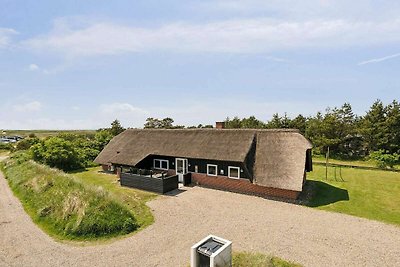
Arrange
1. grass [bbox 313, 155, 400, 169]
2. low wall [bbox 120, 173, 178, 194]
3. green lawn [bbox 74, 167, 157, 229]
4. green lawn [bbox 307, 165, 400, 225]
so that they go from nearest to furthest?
green lawn [bbox 74, 167, 157, 229], green lawn [bbox 307, 165, 400, 225], low wall [bbox 120, 173, 178, 194], grass [bbox 313, 155, 400, 169]

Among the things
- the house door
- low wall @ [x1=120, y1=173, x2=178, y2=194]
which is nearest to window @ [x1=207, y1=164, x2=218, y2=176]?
the house door

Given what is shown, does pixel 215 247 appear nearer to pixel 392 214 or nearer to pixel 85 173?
pixel 392 214

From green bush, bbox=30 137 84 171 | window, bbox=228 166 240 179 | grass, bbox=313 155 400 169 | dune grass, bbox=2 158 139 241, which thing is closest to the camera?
dune grass, bbox=2 158 139 241

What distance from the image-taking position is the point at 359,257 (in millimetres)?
9234

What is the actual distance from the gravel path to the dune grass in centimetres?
61

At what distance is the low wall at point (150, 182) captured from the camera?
17.4 metres

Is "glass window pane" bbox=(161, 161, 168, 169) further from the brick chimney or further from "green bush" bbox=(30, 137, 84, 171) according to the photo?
"green bush" bbox=(30, 137, 84, 171)

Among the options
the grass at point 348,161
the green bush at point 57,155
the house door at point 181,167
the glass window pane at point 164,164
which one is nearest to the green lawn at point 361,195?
the grass at point 348,161

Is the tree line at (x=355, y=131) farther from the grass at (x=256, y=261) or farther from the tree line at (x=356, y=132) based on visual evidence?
the grass at (x=256, y=261)

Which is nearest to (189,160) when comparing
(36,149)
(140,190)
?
(140,190)

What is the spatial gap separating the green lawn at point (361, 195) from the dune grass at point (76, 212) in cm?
1097

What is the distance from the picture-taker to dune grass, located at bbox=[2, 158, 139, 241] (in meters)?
11.1

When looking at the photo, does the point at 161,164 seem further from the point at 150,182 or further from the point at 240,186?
the point at 240,186

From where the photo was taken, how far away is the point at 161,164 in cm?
2125
